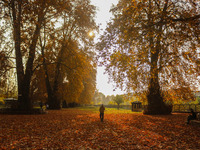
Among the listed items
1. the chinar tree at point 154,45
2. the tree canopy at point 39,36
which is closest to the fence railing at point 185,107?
the chinar tree at point 154,45

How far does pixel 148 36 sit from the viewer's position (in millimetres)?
9750

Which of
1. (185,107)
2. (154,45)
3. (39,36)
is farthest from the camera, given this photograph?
(185,107)

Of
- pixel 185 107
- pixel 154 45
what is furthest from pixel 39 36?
pixel 185 107

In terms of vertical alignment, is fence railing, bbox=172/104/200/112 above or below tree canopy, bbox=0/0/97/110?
below

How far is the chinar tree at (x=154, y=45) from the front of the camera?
9086mm

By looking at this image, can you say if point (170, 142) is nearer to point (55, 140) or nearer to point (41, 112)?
point (55, 140)

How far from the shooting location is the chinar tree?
358 inches

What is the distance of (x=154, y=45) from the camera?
1114cm

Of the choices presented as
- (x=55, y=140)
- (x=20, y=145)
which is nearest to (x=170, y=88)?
(x=55, y=140)

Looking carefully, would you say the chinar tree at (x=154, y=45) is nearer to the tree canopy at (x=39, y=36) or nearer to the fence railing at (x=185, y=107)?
the tree canopy at (x=39, y=36)

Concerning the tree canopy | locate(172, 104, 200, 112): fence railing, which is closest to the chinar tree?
the tree canopy

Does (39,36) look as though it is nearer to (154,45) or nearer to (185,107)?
(154,45)

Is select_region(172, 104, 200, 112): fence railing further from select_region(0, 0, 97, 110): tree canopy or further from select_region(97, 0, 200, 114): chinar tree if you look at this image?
select_region(0, 0, 97, 110): tree canopy

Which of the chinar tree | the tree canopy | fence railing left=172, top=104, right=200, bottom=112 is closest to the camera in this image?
the chinar tree
